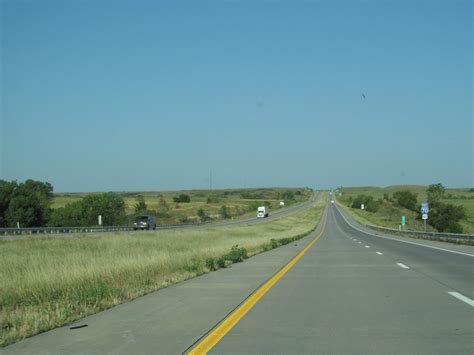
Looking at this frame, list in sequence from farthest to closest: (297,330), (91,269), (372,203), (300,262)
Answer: (372,203) → (300,262) → (91,269) → (297,330)

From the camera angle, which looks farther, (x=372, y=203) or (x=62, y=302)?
(x=372, y=203)

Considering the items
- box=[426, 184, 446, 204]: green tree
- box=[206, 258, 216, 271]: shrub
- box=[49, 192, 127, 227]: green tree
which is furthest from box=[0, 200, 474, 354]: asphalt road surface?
box=[426, 184, 446, 204]: green tree

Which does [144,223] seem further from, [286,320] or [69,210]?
[286,320]

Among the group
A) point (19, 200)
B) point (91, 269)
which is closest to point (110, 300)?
point (91, 269)

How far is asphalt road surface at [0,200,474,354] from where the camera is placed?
25.6ft

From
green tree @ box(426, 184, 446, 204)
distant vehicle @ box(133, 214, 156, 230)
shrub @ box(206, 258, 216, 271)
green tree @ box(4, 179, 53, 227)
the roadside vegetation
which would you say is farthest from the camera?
green tree @ box(426, 184, 446, 204)

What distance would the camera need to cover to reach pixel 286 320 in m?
9.80

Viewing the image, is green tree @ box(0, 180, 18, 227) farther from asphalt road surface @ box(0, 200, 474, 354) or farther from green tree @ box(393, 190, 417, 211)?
green tree @ box(393, 190, 417, 211)

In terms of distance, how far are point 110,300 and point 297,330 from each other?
465 centimetres

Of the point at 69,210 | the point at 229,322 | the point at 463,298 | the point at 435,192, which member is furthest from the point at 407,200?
the point at 229,322

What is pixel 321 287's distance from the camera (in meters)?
14.5

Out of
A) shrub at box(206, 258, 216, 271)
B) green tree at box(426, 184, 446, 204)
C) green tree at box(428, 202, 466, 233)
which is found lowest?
green tree at box(428, 202, 466, 233)

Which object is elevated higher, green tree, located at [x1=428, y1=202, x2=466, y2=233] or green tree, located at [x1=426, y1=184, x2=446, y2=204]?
green tree, located at [x1=426, y1=184, x2=446, y2=204]

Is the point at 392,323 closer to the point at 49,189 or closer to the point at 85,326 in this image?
the point at 85,326
